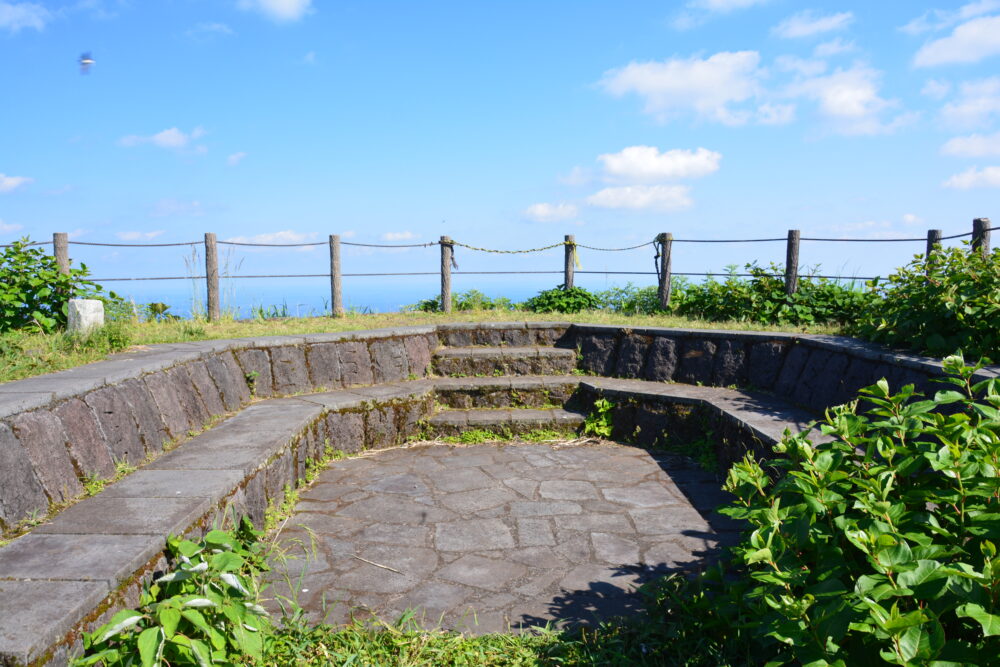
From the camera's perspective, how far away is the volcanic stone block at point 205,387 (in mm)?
4570

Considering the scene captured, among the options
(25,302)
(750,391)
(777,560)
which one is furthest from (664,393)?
(25,302)

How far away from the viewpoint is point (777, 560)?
72.2 inches

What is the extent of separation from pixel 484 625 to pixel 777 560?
1335 millimetres

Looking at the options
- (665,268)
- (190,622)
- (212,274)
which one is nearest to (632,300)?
(665,268)

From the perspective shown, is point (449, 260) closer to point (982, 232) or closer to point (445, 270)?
point (445, 270)

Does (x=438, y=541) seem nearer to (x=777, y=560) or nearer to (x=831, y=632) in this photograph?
(x=777, y=560)

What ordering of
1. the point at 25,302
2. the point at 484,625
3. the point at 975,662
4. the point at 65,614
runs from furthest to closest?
the point at 25,302 → the point at 484,625 → the point at 65,614 → the point at 975,662

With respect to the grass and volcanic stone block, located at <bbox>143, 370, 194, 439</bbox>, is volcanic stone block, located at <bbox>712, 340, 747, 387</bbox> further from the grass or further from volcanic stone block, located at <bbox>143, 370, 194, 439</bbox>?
volcanic stone block, located at <bbox>143, 370, 194, 439</bbox>

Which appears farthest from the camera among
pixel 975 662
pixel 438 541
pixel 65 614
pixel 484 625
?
pixel 438 541

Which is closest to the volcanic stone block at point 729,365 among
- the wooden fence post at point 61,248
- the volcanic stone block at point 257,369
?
the volcanic stone block at point 257,369

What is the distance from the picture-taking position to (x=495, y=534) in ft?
12.0

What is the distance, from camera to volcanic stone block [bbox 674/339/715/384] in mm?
6105

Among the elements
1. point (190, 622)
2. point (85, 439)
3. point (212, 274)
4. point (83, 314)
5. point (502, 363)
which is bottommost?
point (190, 622)

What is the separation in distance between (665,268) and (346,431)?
5.63 meters
